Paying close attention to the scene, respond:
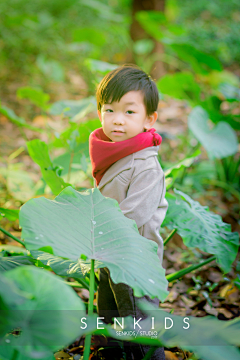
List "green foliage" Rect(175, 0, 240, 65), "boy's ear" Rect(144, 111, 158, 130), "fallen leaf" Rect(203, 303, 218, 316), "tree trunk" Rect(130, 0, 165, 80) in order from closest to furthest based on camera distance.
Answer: "boy's ear" Rect(144, 111, 158, 130) < "fallen leaf" Rect(203, 303, 218, 316) < "tree trunk" Rect(130, 0, 165, 80) < "green foliage" Rect(175, 0, 240, 65)

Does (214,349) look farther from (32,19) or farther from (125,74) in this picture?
(32,19)

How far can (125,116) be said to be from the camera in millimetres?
923

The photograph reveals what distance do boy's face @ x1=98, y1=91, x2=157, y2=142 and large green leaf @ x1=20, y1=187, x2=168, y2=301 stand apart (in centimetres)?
21

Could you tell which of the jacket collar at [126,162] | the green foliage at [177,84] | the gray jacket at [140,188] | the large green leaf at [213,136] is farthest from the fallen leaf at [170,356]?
the green foliage at [177,84]

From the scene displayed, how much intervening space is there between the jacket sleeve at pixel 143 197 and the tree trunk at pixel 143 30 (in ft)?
9.11

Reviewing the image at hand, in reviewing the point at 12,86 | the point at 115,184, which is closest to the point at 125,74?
the point at 115,184

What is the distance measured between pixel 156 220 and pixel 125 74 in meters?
0.48

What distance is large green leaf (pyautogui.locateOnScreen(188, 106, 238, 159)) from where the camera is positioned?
1.75 metres

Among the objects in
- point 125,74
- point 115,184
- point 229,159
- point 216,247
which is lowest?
point 229,159

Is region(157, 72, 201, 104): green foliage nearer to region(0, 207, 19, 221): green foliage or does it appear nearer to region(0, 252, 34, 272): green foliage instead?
region(0, 207, 19, 221): green foliage

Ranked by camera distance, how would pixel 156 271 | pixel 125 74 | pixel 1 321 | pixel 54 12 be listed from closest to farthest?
1. pixel 1 321
2. pixel 156 271
3. pixel 125 74
4. pixel 54 12

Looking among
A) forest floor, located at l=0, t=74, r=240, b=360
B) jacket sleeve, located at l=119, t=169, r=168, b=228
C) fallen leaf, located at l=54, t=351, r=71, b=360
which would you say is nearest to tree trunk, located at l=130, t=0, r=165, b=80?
forest floor, located at l=0, t=74, r=240, b=360

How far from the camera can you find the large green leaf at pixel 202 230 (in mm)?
1094

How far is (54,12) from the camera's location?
4.92 m
